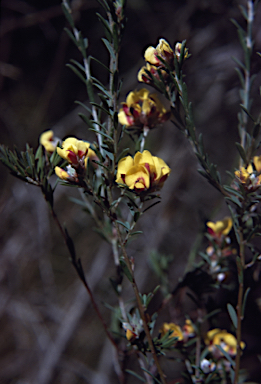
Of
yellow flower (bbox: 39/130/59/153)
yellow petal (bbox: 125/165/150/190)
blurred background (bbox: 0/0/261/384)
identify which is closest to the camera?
yellow petal (bbox: 125/165/150/190)

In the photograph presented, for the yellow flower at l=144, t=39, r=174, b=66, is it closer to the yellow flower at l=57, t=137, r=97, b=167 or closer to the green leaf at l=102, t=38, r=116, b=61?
the green leaf at l=102, t=38, r=116, b=61

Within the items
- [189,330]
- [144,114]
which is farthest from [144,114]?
[189,330]

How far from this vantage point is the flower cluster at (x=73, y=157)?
0.35m

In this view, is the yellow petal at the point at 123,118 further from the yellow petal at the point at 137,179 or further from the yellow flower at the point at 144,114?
the yellow petal at the point at 137,179

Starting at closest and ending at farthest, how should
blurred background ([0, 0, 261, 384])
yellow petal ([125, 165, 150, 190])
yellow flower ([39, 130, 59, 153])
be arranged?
yellow petal ([125, 165, 150, 190]) → yellow flower ([39, 130, 59, 153]) → blurred background ([0, 0, 261, 384])

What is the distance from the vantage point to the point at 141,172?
35 cm

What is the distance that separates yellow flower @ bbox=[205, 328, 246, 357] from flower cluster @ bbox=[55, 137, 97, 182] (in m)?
0.39

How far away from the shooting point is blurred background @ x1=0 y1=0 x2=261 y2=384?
4.10ft

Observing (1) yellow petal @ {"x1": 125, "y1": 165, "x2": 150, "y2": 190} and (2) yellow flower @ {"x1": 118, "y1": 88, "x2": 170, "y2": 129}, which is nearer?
(1) yellow petal @ {"x1": 125, "y1": 165, "x2": 150, "y2": 190}

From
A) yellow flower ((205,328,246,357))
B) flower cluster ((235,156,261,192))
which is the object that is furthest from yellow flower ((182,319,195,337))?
flower cluster ((235,156,261,192))

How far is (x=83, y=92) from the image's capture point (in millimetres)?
2018

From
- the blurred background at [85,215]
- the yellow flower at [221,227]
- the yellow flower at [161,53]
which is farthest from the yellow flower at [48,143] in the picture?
the blurred background at [85,215]

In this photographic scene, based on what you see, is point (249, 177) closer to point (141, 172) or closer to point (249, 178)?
point (249, 178)

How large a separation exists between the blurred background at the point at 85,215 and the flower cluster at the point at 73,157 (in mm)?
735
